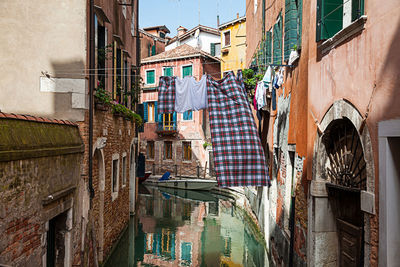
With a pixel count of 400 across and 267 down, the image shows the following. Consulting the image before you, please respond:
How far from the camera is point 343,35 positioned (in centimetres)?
448

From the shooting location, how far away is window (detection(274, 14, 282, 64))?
26.8 ft

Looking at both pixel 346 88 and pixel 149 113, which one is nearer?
pixel 346 88

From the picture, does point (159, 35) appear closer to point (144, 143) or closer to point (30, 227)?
point (144, 143)

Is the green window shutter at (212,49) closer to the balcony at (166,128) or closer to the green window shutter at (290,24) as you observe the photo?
the balcony at (166,128)

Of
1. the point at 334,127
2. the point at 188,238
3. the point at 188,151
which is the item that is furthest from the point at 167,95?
the point at 188,151

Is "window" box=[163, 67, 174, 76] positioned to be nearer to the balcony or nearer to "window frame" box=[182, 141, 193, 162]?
the balcony

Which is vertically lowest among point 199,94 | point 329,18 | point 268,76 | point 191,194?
point 191,194

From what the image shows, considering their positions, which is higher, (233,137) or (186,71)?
(186,71)

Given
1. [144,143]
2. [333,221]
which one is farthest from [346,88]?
[144,143]

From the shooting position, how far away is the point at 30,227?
447 centimetres

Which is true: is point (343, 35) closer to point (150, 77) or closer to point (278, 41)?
point (278, 41)

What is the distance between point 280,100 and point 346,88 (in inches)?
165

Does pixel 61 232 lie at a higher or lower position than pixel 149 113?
lower

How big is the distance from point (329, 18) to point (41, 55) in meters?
4.70
